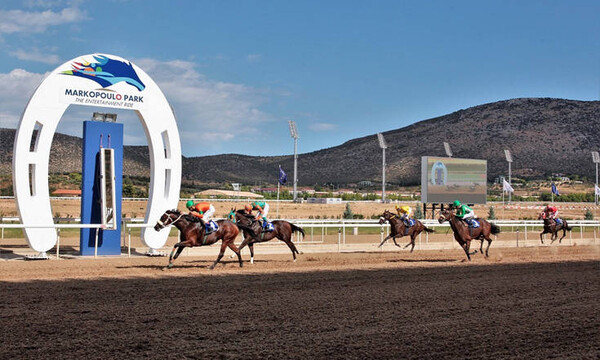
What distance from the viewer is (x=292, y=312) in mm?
9000

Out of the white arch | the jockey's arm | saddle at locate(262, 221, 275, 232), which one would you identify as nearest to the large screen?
saddle at locate(262, 221, 275, 232)

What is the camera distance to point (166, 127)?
696 inches

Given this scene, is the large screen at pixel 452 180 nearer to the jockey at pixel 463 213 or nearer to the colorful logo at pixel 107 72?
the jockey at pixel 463 213

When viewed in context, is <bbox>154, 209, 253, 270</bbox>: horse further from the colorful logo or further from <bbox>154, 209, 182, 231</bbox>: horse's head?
the colorful logo

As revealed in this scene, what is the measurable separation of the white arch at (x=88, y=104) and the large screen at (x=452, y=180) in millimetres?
15334

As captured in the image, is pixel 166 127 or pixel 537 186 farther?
pixel 537 186

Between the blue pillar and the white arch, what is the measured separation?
2.21 feet

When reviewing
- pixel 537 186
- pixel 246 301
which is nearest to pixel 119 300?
pixel 246 301

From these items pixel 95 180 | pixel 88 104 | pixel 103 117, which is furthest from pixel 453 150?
pixel 88 104

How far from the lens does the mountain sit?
11356cm

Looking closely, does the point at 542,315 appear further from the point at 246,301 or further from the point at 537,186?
the point at 537,186

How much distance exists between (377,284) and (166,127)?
7.96 metres

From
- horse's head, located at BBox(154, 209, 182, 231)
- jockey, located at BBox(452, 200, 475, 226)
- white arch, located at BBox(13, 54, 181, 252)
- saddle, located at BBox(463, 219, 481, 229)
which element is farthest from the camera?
saddle, located at BBox(463, 219, 481, 229)

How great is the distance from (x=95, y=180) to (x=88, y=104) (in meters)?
1.87
